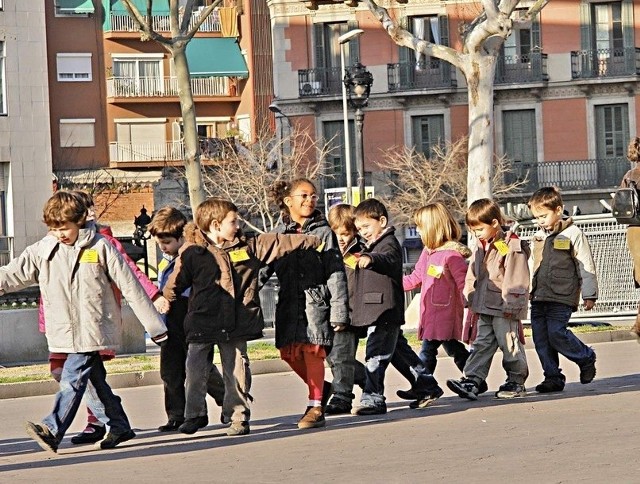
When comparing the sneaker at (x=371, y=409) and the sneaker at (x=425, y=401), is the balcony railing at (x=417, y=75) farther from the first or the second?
the sneaker at (x=371, y=409)

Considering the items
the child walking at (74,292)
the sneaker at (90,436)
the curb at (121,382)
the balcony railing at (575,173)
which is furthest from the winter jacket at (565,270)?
the balcony railing at (575,173)

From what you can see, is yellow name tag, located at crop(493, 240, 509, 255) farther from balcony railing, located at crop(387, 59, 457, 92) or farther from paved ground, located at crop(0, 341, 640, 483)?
balcony railing, located at crop(387, 59, 457, 92)

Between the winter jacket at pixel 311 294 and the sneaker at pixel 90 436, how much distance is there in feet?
4.60

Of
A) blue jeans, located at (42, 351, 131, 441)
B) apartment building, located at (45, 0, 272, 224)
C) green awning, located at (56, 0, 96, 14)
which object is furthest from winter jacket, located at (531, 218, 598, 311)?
green awning, located at (56, 0, 96, 14)

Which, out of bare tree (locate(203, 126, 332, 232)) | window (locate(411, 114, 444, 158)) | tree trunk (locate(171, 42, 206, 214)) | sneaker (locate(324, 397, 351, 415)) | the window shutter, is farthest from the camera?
the window shutter

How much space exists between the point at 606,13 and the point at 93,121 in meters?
20.3

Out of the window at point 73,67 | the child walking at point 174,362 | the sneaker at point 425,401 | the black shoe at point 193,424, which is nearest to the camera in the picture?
the black shoe at point 193,424

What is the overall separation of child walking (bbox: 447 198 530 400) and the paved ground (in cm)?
30

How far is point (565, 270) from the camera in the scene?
44.1 ft

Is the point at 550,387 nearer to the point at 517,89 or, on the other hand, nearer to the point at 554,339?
the point at 554,339

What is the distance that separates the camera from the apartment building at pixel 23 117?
4166 centimetres

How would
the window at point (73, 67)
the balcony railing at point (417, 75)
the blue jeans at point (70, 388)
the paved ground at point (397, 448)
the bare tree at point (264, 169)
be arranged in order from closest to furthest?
the paved ground at point (397, 448), the blue jeans at point (70, 388), the bare tree at point (264, 169), the balcony railing at point (417, 75), the window at point (73, 67)

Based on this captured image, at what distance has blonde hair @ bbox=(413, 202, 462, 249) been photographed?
1297 centimetres

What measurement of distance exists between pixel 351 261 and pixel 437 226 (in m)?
1.03
